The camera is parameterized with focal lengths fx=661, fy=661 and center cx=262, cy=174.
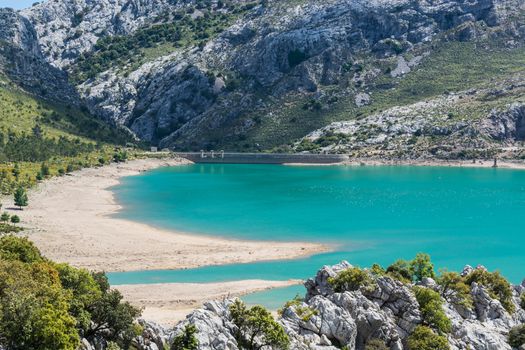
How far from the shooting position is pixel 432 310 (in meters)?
44.2

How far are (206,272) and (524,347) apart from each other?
37225mm

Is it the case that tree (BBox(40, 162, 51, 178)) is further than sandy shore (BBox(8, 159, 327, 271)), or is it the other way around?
tree (BBox(40, 162, 51, 178))

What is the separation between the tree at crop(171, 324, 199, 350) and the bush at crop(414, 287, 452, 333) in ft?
54.1

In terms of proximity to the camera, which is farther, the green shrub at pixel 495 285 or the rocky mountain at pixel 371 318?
the green shrub at pixel 495 285

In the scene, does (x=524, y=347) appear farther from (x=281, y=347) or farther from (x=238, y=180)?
(x=238, y=180)

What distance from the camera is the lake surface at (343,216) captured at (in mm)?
75812

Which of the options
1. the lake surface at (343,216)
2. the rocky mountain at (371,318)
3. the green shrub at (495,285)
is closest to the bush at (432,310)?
the rocky mountain at (371,318)

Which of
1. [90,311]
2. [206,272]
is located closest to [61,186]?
[206,272]

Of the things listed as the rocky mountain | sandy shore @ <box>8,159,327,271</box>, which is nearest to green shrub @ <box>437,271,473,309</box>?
the rocky mountain

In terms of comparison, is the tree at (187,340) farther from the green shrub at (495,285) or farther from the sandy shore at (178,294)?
the green shrub at (495,285)

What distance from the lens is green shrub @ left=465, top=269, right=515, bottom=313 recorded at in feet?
163

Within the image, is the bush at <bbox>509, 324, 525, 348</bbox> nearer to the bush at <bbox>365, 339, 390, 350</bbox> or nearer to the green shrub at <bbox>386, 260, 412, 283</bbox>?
the bush at <bbox>365, 339, 390, 350</bbox>

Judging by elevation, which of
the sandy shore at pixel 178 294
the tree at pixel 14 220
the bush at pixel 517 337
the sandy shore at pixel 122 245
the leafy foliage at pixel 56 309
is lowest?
the sandy shore at pixel 178 294

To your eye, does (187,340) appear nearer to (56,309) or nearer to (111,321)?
(111,321)
